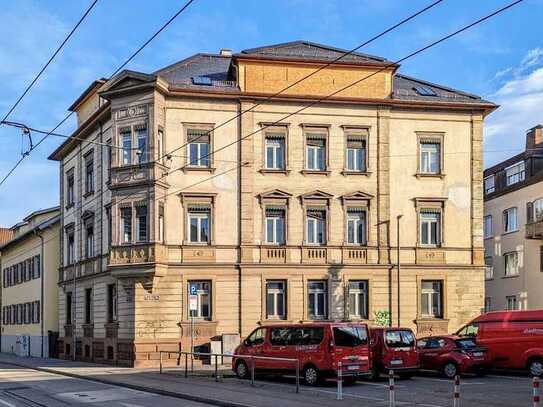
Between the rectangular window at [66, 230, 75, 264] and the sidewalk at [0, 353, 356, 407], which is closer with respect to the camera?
the sidewalk at [0, 353, 356, 407]

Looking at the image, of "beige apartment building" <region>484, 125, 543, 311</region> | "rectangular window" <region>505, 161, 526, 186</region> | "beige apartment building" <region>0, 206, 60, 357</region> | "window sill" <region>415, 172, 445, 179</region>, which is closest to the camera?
"window sill" <region>415, 172, 445, 179</region>

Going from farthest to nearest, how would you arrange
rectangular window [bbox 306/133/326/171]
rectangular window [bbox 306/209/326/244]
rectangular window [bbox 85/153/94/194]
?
rectangular window [bbox 85/153/94/194] < rectangular window [bbox 306/133/326/171] < rectangular window [bbox 306/209/326/244]

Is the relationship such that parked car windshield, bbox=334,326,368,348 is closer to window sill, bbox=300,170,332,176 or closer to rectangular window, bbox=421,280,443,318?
window sill, bbox=300,170,332,176

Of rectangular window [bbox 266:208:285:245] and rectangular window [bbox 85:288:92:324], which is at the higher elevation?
rectangular window [bbox 266:208:285:245]

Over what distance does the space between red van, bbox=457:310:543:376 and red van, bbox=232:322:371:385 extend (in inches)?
238

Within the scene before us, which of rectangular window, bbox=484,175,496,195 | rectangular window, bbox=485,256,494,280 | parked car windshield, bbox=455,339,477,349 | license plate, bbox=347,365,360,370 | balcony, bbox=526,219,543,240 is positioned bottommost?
license plate, bbox=347,365,360,370

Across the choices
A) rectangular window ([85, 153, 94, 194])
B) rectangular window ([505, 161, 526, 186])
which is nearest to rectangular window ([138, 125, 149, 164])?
rectangular window ([85, 153, 94, 194])

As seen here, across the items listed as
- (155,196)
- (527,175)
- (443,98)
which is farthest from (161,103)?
(527,175)

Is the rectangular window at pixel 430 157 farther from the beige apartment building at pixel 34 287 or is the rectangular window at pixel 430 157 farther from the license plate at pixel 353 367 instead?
the beige apartment building at pixel 34 287

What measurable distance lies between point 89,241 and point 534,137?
32.6 metres

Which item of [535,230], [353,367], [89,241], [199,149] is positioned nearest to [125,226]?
→ [199,149]

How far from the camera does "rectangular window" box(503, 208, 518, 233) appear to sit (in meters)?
50.8

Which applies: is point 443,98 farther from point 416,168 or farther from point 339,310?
point 339,310

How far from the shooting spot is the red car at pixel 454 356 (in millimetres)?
26000
